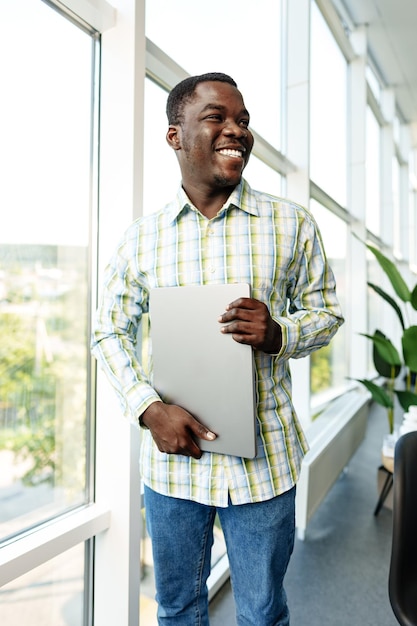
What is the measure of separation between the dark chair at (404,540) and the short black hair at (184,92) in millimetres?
873

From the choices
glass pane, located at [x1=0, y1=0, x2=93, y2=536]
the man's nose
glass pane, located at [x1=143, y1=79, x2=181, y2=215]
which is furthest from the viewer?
glass pane, located at [x1=143, y1=79, x2=181, y2=215]

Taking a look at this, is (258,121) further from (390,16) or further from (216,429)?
(390,16)

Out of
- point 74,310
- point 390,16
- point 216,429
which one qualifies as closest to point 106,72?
point 74,310

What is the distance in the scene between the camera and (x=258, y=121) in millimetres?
2389

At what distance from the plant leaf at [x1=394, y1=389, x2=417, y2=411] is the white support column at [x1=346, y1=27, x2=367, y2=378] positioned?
1820 mm

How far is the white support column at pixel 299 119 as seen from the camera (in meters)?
2.66

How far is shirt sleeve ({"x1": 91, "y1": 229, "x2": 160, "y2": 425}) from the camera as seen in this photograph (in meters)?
0.94

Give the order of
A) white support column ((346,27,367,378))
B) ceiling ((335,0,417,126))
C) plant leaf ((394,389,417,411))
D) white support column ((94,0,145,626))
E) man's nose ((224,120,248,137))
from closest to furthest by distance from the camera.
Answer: man's nose ((224,120,248,137)), white support column ((94,0,145,626)), plant leaf ((394,389,417,411)), ceiling ((335,0,417,126)), white support column ((346,27,367,378))

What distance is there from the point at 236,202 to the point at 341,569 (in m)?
1.77

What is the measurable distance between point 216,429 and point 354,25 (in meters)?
4.58

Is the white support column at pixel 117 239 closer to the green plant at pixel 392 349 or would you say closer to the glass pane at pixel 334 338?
the green plant at pixel 392 349

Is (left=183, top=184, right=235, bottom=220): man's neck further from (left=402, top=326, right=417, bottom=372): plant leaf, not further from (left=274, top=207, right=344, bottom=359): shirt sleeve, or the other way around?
(left=402, top=326, right=417, bottom=372): plant leaf

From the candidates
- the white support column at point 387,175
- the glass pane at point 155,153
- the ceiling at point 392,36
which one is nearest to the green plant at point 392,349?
the glass pane at point 155,153

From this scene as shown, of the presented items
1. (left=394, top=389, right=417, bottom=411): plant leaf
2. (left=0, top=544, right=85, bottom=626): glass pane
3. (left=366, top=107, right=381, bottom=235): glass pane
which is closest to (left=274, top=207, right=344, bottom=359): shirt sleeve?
(left=0, top=544, right=85, bottom=626): glass pane
